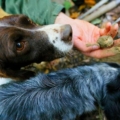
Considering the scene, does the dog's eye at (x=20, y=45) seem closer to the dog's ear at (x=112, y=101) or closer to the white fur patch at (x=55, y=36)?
the white fur patch at (x=55, y=36)

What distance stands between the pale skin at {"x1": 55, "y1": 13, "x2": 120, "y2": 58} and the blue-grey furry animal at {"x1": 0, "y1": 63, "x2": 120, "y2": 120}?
552mm

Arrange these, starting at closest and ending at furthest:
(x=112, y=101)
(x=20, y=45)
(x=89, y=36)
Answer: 1. (x=112, y=101)
2. (x=20, y=45)
3. (x=89, y=36)

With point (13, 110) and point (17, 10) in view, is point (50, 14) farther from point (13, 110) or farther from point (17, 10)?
point (13, 110)

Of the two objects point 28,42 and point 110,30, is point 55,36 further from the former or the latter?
point 110,30

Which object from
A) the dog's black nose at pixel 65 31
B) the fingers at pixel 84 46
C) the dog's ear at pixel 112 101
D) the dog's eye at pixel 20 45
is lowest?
the dog's ear at pixel 112 101

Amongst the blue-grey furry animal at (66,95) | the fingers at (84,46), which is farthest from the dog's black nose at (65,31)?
the blue-grey furry animal at (66,95)

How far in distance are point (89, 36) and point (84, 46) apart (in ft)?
0.38

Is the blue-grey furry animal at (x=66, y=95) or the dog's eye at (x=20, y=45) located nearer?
the blue-grey furry animal at (x=66, y=95)

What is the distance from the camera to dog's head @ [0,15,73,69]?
5.39 feet

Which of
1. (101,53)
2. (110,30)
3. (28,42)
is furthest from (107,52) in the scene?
(28,42)

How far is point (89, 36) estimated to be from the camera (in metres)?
2.00

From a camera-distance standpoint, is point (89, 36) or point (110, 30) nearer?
point (110, 30)

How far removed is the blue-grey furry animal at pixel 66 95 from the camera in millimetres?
1145

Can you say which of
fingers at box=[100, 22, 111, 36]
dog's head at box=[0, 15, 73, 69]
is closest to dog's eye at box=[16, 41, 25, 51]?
dog's head at box=[0, 15, 73, 69]
